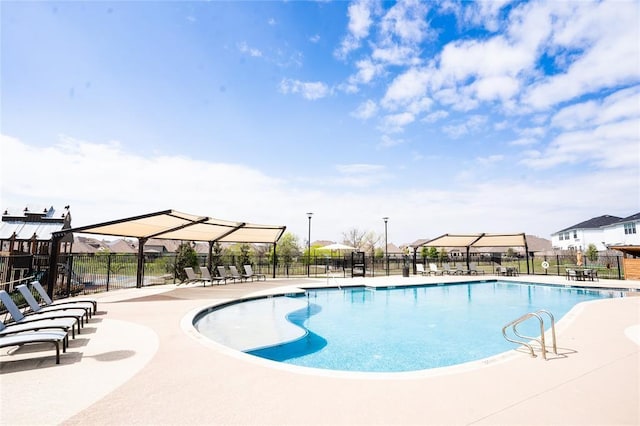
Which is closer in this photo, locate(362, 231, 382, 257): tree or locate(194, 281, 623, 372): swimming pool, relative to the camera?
locate(194, 281, 623, 372): swimming pool

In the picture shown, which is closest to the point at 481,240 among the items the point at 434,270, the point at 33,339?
the point at 434,270

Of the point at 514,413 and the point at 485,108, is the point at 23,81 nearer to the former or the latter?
the point at 514,413

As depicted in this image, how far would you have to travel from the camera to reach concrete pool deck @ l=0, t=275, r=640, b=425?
308 cm

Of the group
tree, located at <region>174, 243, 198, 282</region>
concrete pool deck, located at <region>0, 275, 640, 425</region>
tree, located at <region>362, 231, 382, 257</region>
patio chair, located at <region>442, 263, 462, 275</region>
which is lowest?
concrete pool deck, located at <region>0, 275, 640, 425</region>

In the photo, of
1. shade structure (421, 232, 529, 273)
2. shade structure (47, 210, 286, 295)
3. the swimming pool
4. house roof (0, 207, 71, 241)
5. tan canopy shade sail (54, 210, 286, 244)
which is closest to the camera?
the swimming pool

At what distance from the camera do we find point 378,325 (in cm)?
977

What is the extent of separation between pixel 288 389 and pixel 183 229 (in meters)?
13.0

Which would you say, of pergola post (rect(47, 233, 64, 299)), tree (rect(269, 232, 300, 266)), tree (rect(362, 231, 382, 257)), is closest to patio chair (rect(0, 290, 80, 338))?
pergola post (rect(47, 233, 64, 299))

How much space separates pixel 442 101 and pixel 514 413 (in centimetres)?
1208

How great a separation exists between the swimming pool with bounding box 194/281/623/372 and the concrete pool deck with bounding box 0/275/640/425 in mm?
1970

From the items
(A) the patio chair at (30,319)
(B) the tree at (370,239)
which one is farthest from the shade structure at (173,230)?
(B) the tree at (370,239)

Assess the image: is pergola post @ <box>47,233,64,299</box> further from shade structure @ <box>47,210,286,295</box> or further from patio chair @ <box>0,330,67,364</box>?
patio chair @ <box>0,330,67,364</box>

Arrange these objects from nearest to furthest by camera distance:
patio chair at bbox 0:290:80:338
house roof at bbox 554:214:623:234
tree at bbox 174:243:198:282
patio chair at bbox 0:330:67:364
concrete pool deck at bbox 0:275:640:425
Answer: concrete pool deck at bbox 0:275:640:425 < patio chair at bbox 0:330:67:364 < patio chair at bbox 0:290:80:338 < tree at bbox 174:243:198:282 < house roof at bbox 554:214:623:234

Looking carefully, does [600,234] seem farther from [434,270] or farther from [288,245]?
[288,245]
